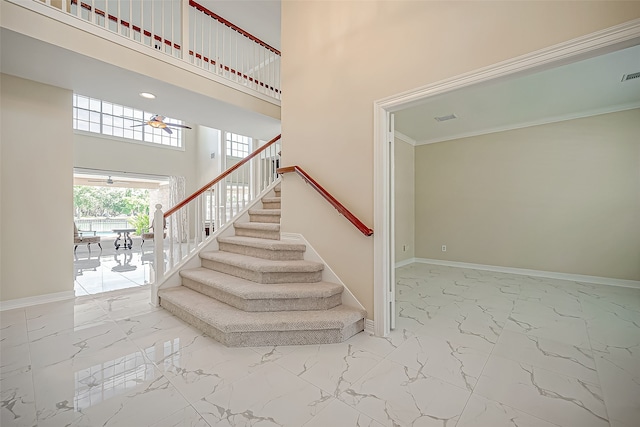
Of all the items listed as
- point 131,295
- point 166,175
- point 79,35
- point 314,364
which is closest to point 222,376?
point 314,364

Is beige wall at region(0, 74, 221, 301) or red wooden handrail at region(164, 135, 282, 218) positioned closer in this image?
beige wall at region(0, 74, 221, 301)

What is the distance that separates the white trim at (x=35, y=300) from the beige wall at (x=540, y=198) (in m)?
6.34

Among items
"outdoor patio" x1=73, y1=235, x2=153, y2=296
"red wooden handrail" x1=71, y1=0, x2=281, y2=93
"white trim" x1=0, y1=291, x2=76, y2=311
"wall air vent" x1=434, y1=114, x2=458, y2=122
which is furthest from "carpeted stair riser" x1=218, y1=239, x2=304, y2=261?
"wall air vent" x1=434, y1=114, x2=458, y2=122

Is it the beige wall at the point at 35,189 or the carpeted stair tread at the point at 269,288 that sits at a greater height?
the beige wall at the point at 35,189

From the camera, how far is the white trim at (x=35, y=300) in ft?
10.4

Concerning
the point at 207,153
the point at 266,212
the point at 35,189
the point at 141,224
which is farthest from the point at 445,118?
the point at 141,224

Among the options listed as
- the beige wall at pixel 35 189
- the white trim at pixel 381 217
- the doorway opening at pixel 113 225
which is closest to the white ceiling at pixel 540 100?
the white trim at pixel 381 217

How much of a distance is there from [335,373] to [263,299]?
97 cm

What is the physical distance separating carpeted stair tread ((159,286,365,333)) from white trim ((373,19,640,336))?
37 cm

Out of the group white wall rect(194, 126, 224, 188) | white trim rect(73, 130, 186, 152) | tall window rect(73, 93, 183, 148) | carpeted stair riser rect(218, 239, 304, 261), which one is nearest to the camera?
carpeted stair riser rect(218, 239, 304, 261)

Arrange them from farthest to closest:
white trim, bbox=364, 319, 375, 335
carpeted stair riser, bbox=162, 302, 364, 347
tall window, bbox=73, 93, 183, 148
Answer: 1. tall window, bbox=73, 93, 183, 148
2. white trim, bbox=364, 319, 375, 335
3. carpeted stair riser, bbox=162, 302, 364, 347

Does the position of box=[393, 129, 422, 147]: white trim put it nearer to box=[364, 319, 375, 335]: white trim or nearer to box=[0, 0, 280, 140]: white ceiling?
box=[0, 0, 280, 140]: white ceiling

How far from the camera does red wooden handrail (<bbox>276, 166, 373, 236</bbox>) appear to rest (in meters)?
2.50

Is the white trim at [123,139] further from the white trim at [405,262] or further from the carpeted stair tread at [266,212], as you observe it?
the white trim at [405,262]
